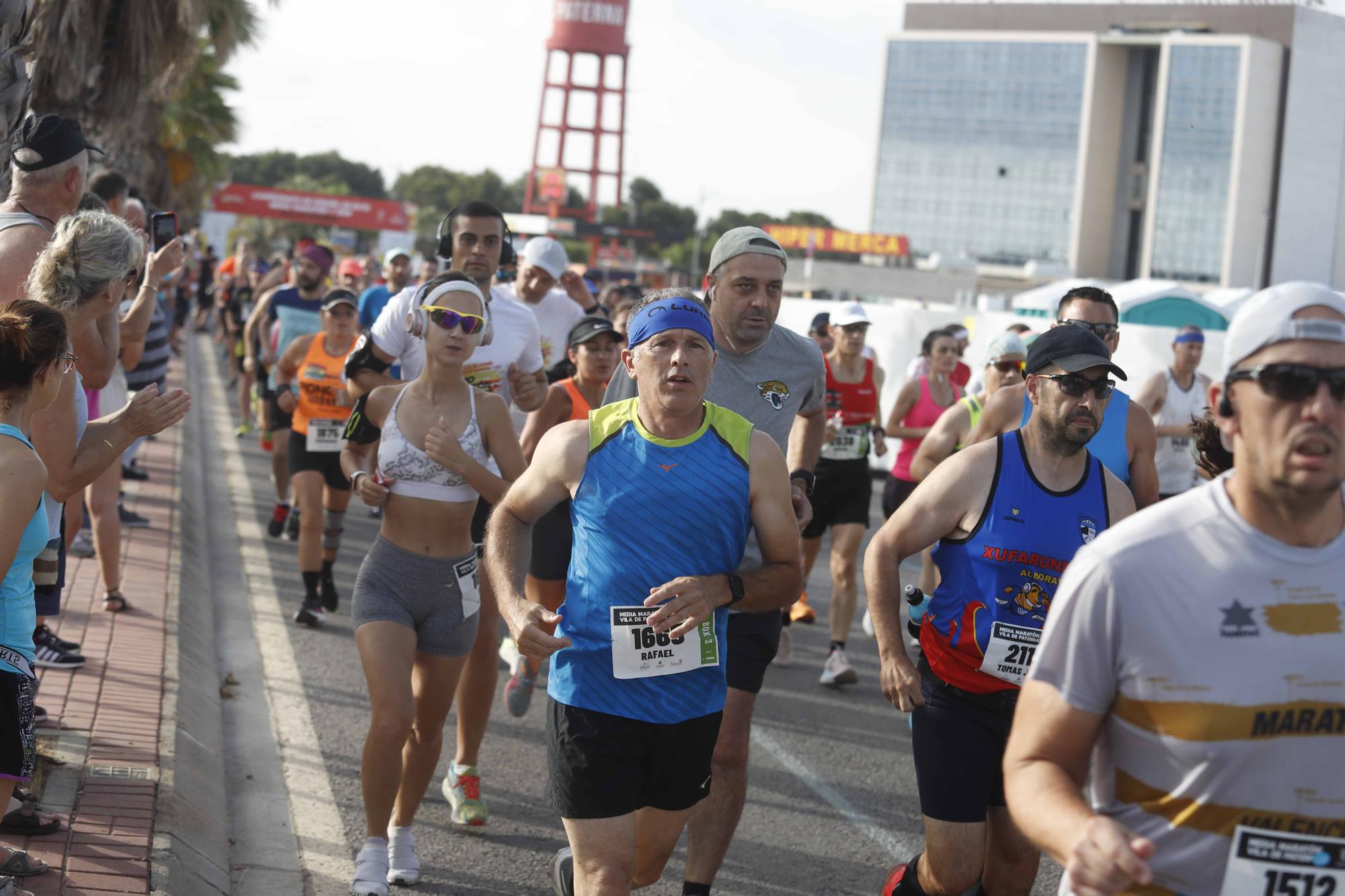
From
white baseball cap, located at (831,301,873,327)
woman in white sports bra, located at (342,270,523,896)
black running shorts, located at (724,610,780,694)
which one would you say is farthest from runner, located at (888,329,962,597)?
woman in white sports bra, located at (342,270,523,896)

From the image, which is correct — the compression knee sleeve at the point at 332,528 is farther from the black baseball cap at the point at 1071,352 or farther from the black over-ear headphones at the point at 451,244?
the black baseball cap at the point at 1071,352

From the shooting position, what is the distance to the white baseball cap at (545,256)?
7887 millimetres

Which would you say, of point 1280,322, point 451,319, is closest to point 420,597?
point 451,319

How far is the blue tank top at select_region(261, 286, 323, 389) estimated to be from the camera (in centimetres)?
1160

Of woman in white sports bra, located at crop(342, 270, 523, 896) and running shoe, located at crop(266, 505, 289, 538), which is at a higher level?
woman in white sports bra, located at crop(342, 270, 523, 896)

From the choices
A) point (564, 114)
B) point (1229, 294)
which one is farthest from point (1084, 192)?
point (1229, 294)

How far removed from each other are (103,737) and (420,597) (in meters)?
1.63

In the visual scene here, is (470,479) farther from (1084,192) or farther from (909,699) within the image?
(1084,192)

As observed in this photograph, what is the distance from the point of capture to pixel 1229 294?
145ft

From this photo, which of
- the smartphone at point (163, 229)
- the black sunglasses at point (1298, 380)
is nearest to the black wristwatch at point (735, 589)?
the black sunglasses at point (1298, 380)

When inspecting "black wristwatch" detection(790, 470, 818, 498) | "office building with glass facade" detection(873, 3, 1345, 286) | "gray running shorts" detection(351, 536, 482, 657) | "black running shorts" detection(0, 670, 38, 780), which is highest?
"office building with glass facade" detection(873, 3, 1345, 286)

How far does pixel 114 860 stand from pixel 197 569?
567cm

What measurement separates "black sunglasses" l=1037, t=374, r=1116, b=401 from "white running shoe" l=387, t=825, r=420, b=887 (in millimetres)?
2774

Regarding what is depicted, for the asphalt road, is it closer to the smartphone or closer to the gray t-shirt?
the gray t-shirt
